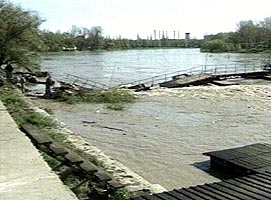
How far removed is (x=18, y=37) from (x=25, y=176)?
1511 inches

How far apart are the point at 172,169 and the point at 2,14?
1392 inches

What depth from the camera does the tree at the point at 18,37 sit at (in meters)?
44.0

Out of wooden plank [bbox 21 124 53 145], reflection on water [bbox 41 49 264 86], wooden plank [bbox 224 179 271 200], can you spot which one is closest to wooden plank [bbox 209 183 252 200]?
wooden plank [bbox 224 179 271 200]

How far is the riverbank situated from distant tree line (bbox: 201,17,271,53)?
84.5 m

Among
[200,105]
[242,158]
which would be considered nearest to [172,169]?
[242,158]

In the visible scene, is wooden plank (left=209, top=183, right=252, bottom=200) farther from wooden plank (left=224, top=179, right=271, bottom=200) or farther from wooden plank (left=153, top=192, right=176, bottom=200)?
wooden plank (left=153, top=192, right=176, bottom=200)

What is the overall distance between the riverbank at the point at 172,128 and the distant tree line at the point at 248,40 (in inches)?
3328

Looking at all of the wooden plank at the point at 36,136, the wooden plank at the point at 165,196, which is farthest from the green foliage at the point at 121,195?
the wooden plank at the point at 36,136

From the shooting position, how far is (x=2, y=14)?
45594mm

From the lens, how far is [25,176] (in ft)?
27.6

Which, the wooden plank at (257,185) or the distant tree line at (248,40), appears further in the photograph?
the distant tree line at (248,40)

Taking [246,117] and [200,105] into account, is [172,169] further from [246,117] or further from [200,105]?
[200,105]

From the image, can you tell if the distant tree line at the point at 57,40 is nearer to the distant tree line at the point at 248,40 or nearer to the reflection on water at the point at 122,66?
the distant tree line at the point at 248,40

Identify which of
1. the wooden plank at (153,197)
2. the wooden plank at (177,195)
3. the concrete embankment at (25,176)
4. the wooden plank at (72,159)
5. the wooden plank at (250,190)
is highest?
the concrete embankment at (25,176)
